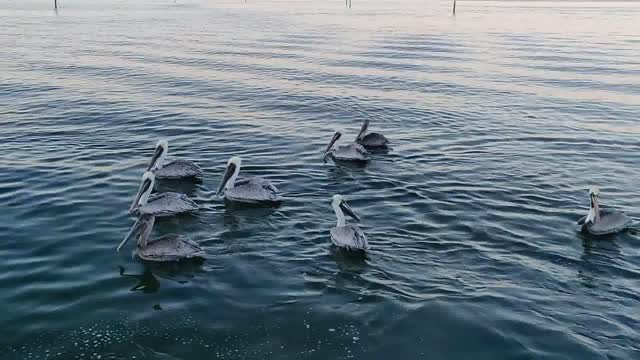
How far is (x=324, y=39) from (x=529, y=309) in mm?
47081

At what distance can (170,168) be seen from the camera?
1745 centimetres

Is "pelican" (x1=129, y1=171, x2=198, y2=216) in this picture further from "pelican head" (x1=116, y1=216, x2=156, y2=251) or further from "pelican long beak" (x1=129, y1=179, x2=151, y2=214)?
"pelican head" (x1=116, y1=216, x2=156, y2=251)

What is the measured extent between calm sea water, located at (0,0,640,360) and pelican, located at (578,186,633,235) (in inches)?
12.5

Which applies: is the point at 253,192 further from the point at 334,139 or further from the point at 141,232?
the point at 334,139

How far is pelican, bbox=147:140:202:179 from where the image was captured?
17.4 meters

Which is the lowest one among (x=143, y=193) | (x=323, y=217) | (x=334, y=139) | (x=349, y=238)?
(x=323, y=217)

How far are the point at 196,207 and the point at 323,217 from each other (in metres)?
3.06

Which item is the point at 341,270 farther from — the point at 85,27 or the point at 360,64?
the point at 85,27

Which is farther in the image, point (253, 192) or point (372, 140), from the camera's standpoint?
point (372, 140)

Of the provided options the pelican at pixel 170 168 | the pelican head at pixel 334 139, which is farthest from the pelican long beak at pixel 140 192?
the pelican head at pixel 334 139

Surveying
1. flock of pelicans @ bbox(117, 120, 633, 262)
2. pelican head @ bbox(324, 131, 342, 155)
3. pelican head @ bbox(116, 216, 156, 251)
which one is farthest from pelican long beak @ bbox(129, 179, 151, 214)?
pelican head @ bbox(324, 131, 342, 155)

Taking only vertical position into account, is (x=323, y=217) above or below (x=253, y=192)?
below

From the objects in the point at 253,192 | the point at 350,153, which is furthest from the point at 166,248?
the point at 350,153

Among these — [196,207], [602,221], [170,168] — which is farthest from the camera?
[170,168]
